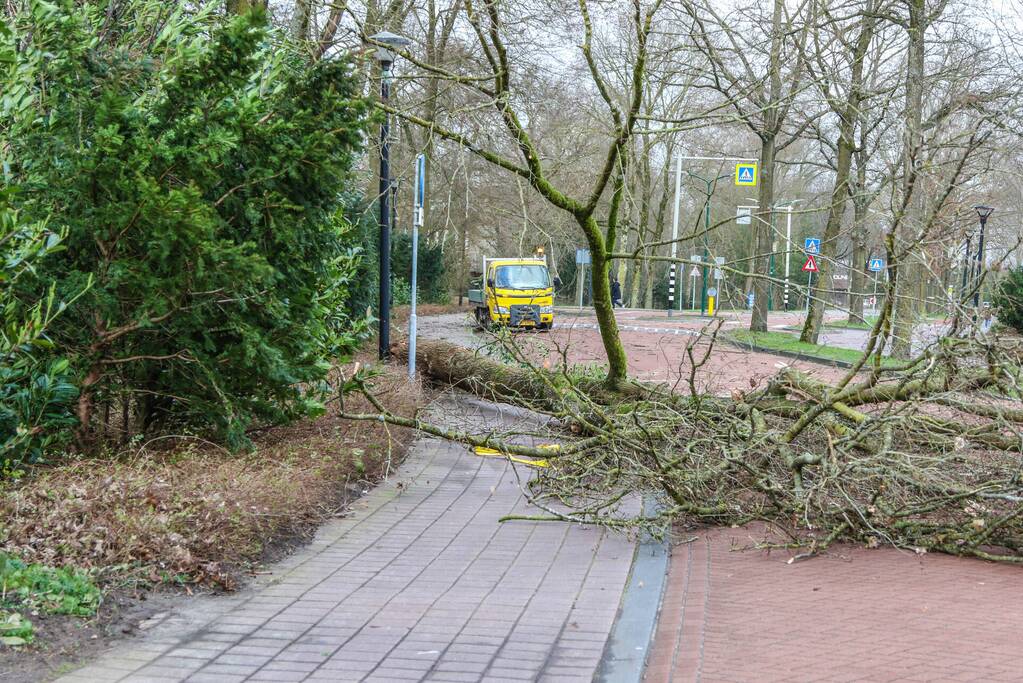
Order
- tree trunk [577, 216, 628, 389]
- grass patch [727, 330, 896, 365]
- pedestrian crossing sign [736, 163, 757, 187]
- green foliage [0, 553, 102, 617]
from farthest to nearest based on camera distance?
pedestrian crossing sign [736, 163, 757, 187], grass patch [727, 330, 896, 365], tree trunk [577, 216, 628, 389], green foliage [0, 553, 102, 617]

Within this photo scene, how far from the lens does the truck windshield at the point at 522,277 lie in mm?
33688

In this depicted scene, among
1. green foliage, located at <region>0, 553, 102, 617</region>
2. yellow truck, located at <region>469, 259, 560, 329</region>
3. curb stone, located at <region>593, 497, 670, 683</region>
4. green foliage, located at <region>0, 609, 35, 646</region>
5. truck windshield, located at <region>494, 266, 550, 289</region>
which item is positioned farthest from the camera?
truck windshield, located at <region>494, 266, 550, 289</region>

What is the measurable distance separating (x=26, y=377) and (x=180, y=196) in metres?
1.77

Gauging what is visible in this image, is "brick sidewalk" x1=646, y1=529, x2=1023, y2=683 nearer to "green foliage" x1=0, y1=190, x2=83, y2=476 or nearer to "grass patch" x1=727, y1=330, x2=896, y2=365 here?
"green foliage" x1=0, y1=190, x2=83, y2=476

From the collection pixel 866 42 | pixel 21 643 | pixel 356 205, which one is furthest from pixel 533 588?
pixel 866 42

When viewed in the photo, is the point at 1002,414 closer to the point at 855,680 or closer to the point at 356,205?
the point at 855,680

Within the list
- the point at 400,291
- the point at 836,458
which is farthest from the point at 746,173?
the point at 836,458

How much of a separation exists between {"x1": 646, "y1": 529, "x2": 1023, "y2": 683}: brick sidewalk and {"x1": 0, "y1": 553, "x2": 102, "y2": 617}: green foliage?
275 centimetres

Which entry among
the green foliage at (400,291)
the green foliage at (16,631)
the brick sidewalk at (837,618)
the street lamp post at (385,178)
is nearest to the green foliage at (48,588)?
the green foliage at (16,631)

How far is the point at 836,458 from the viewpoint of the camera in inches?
296

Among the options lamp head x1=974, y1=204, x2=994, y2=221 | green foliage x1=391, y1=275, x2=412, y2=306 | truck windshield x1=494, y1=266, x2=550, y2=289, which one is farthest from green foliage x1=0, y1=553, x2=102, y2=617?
green foliage x1=391, y1=275, x2=412, y2=306

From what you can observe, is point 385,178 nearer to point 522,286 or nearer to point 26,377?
point 26,377

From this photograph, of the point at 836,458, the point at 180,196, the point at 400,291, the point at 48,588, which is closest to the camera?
the point at 48,588

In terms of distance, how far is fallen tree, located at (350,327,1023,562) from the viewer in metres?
7.16
